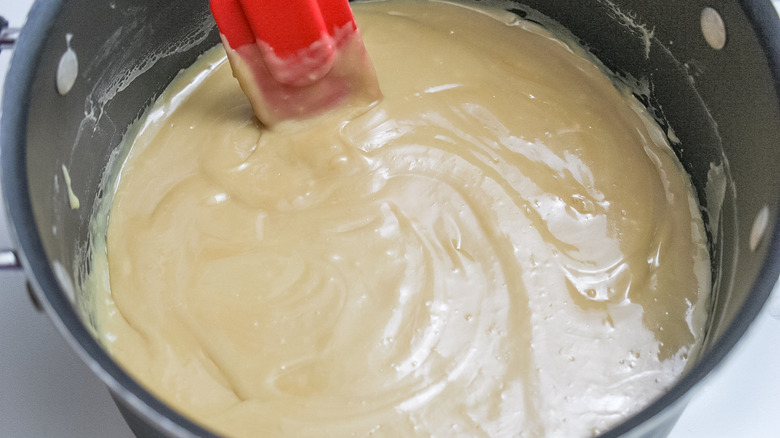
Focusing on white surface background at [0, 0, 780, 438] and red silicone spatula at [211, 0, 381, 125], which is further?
red silicone spatula at [211, 0, 381, 125]

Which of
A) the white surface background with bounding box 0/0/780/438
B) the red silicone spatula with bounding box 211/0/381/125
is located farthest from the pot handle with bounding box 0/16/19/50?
the white surface background with bounding box 0/0/780/438

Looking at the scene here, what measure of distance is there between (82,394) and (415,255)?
74 cm

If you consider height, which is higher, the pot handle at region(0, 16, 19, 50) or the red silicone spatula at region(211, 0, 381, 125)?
the red silicone spatula at region(211, 0, 381, 125)

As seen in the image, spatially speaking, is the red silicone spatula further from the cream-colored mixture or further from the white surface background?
the white surface background

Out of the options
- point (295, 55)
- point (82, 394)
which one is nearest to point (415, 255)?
point (295, 55)

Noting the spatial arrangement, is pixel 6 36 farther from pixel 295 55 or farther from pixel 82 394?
pixel 82 394

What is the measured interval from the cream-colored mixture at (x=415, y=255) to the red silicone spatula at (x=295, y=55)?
6 centimetres

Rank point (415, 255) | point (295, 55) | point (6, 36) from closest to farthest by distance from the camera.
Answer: point (6, 36) < point (415, 255) < point (295, 55)

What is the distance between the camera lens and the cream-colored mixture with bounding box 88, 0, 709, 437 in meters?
1.29

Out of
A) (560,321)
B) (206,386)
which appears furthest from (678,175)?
(206,386)

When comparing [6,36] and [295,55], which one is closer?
[6,36]

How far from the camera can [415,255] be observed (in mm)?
1450

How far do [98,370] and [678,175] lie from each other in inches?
54.2

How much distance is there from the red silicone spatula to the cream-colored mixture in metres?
0.06
